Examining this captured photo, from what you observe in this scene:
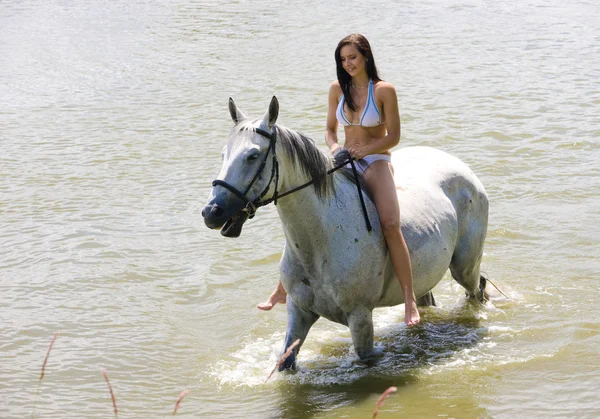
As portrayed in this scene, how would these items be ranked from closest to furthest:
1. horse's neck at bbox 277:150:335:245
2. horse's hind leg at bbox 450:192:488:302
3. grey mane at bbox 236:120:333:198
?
grey mane at bbox 236:120:333:198 → horse's neck at bbox 277:150:335:245 → horse's hind leg at bbox 450:192:488:302

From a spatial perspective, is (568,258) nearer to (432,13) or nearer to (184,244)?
(184,244)

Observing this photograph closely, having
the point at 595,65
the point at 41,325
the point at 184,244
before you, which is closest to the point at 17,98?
the point at 184,244

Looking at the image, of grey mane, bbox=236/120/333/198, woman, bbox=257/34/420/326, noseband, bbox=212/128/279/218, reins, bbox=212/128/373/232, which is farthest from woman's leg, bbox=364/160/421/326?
noseband, bbox=212/128/279/218

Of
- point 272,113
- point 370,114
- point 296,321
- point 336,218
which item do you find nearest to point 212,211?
point 272,113

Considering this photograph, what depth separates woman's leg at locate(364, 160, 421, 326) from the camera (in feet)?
19.2

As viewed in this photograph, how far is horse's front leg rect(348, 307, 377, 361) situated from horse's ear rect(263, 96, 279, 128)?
1.50m

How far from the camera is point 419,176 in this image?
666 centimetres

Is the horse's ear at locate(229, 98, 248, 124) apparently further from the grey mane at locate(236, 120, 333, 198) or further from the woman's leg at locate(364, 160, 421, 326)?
the woman's leg at locate(364, 160, 421, 326)

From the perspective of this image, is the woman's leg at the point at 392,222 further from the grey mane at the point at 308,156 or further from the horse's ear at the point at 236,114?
the horse's ear at the point at 236,114

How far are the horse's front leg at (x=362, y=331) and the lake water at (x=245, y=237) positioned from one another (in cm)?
22

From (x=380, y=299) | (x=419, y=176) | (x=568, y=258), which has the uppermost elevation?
(x=419, y=176)

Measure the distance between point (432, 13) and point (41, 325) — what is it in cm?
1798

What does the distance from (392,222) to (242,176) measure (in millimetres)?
1339

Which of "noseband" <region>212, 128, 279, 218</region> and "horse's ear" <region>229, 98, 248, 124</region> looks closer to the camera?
"noseband" <region>212, 128, 279, 218</region>
